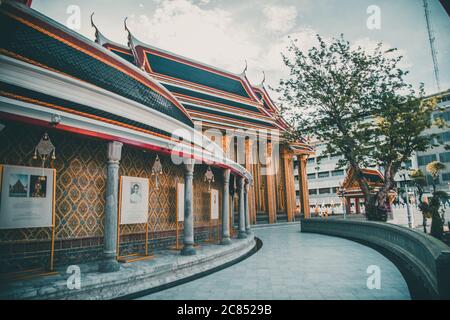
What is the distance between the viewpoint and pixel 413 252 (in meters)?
7.48

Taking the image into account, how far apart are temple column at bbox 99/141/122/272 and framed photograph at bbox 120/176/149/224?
31.5 inches

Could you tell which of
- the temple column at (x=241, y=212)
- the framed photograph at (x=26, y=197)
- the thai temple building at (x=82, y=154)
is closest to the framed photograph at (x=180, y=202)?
the thai temple building at (x=82, y=154)

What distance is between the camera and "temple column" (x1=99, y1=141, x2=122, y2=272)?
5637mm

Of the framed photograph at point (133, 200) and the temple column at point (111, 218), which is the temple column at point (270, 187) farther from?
the temple column at point (111, 218)

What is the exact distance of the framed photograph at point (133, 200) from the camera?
A: 6.67 m

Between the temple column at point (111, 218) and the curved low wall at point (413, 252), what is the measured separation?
5.75 m

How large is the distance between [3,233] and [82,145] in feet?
8.04

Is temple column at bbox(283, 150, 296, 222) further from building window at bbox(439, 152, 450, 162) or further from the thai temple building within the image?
building window at bbox(439, 152, 450, 162)

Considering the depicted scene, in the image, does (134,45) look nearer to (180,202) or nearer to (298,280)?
(180,202)
